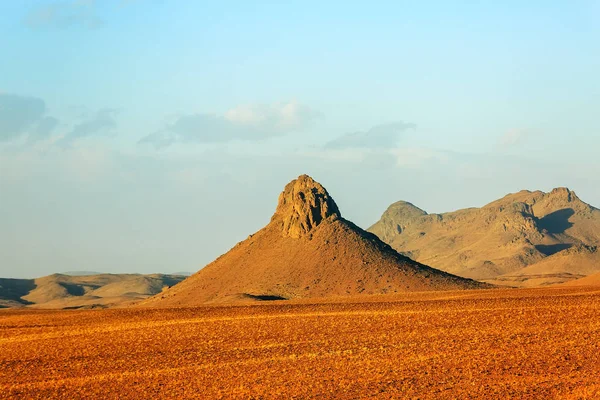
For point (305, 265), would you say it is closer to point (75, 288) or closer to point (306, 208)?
point (306, 208)

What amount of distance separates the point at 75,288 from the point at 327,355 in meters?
149

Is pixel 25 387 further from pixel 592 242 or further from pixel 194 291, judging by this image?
pixel 592 242

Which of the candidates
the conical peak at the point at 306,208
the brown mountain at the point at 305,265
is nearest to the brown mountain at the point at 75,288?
the brown mountain at the point at 305,265

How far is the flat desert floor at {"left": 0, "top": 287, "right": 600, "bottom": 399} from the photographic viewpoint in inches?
936

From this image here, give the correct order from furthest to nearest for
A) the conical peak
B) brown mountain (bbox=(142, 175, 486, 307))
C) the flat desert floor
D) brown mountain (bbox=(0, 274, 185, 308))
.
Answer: brown mountain (bbox=(0, 274, 185, 308)), the conical peak, brown mountain (bbox=(142, 175, 486, 307)), the flat desert floor

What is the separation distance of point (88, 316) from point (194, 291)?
31.5 meters

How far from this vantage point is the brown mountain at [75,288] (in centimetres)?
15275

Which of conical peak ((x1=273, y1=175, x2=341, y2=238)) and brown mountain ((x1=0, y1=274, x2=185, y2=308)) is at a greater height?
conical peak ((x1=273, y1=175, x2=341, y2=238))

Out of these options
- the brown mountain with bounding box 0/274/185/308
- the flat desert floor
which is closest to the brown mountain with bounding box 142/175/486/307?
the flat desert floor

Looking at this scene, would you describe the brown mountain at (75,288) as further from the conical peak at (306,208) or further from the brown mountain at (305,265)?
the conical peak at (306,208)

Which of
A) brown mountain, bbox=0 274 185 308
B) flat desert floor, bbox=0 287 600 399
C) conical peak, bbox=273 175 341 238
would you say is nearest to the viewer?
flat desert floor, bbox=0 287 600 399

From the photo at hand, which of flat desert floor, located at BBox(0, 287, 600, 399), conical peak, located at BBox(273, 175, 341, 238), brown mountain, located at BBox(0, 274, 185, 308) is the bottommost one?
flat desert floor, located at BBox(0, 287, 600, 399)

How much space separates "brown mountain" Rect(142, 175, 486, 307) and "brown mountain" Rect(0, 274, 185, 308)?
6064 cm

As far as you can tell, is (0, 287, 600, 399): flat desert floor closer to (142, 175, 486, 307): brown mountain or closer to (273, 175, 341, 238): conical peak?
(142, 175, 486, 307): brown mountain
